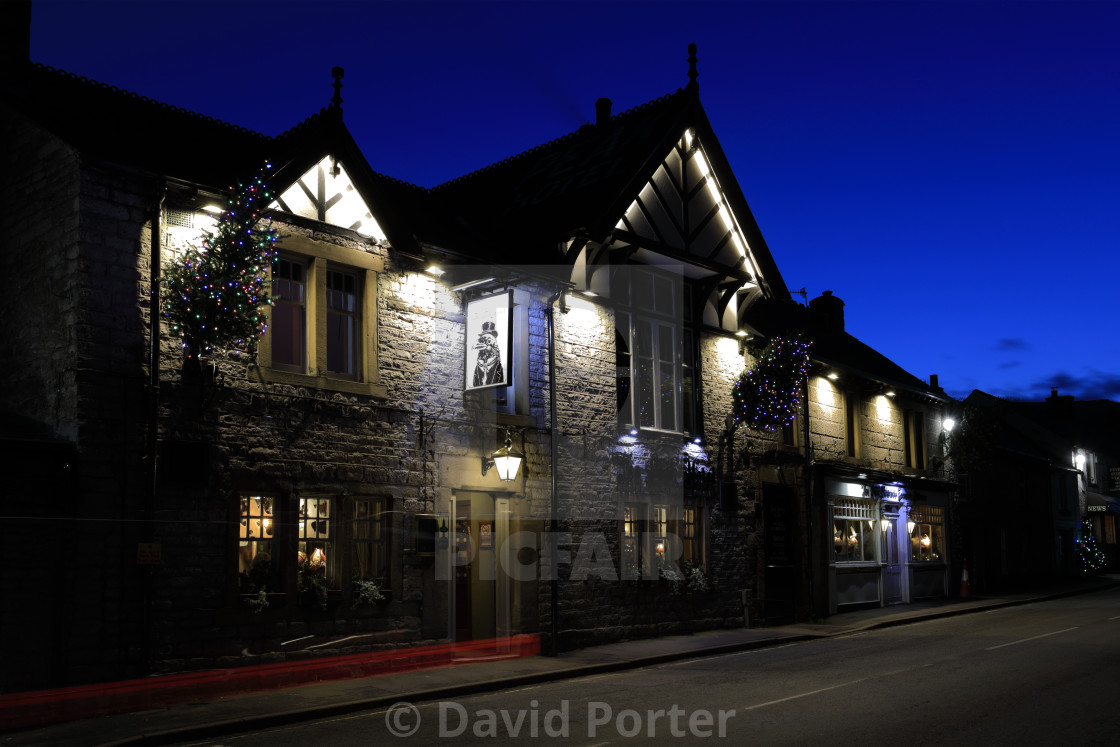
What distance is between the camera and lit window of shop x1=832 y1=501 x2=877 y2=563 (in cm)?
2558

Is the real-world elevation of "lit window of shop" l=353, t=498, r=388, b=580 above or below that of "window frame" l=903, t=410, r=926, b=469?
below

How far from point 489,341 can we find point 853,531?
47.7ft

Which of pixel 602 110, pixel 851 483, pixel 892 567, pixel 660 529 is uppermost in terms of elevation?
pixel 602 110

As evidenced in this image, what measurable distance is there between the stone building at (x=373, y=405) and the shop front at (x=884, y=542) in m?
2.47

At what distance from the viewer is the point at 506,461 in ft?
53.3

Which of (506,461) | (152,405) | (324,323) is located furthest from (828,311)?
(152,405)

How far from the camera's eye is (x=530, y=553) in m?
17.4

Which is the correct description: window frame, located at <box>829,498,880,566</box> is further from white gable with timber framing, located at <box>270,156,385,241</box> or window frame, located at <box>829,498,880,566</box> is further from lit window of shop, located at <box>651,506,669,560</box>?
white gable with timber framing, located at <box>270,156,385,241</box>

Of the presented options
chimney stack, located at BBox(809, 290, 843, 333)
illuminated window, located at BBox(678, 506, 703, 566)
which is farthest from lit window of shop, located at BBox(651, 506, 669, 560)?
chimney stack, located at BBox(809, 290, 843, 333)

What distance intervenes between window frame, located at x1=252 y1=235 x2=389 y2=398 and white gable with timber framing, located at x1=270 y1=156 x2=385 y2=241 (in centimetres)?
41

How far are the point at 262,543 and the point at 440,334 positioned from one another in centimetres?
431

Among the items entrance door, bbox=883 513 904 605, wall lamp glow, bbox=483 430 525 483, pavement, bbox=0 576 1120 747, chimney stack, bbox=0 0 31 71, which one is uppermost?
chimney stack, bbox=0 0 31 71

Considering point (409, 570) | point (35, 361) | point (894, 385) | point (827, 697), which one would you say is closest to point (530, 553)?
point (409, 570)

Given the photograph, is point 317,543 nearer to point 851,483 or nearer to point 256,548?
point 256,548
